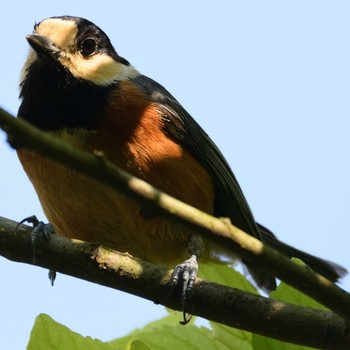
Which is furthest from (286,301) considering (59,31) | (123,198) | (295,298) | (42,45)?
(59,31)

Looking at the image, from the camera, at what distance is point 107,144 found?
13.4 feet

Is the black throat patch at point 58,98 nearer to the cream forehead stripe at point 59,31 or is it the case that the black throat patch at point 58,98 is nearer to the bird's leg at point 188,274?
the cream forehead stripe at point 59,31

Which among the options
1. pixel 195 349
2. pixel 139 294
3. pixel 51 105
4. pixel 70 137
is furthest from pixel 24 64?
pixel 195 349

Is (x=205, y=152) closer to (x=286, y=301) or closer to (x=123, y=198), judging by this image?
(x=123, y=198)

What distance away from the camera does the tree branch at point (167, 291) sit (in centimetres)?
269

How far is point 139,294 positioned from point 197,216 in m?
1.23

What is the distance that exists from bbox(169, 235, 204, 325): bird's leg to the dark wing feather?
58 centimetres

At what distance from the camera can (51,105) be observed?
14.0 ft

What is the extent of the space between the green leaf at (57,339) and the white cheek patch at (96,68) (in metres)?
2.11

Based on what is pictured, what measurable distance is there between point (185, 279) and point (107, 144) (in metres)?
1.07

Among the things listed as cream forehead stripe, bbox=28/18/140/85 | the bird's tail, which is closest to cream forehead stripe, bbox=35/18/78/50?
cream forehead stripe, bbox=28/18/140/85

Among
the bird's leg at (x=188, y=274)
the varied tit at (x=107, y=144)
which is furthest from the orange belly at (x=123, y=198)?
the bird's leg at (x=188, y=274)

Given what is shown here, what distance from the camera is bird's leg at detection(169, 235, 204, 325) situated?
10.4 feet

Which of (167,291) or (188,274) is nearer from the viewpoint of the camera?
(167,291)
